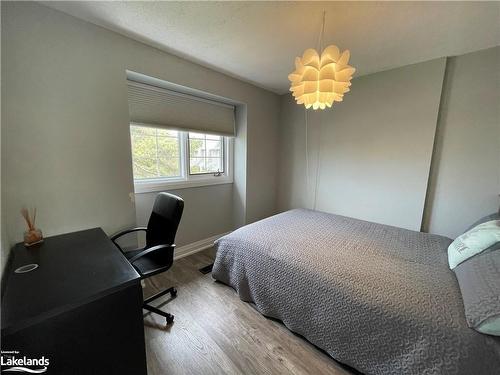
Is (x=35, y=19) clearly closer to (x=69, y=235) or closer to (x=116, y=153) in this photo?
(x=116, y=153)

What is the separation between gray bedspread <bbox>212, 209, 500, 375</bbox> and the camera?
3.18 ft

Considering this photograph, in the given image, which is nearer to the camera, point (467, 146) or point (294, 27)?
point (294, 27)

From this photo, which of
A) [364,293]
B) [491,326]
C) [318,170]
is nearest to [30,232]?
[364,293]

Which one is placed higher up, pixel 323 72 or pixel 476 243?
pixel 323 72

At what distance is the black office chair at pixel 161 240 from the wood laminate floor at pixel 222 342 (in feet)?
0.50

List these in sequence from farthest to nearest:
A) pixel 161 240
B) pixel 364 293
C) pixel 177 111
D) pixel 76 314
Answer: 1. pixel 177 111
2. pixel 161 240
3. pixel 364 293
4. pixel 76 314

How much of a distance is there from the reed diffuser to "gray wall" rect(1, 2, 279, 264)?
50mm

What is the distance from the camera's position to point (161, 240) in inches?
68.7

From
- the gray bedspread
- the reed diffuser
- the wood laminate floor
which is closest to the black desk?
the reed diffuser

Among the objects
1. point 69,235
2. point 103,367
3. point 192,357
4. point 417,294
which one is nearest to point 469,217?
point 417,294

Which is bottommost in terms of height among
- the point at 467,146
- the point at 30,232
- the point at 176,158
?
the point at 30,232

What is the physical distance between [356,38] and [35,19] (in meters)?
2.40

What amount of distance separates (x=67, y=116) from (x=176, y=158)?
115cm

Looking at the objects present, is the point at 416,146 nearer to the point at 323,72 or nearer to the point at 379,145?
the point at 379,145
